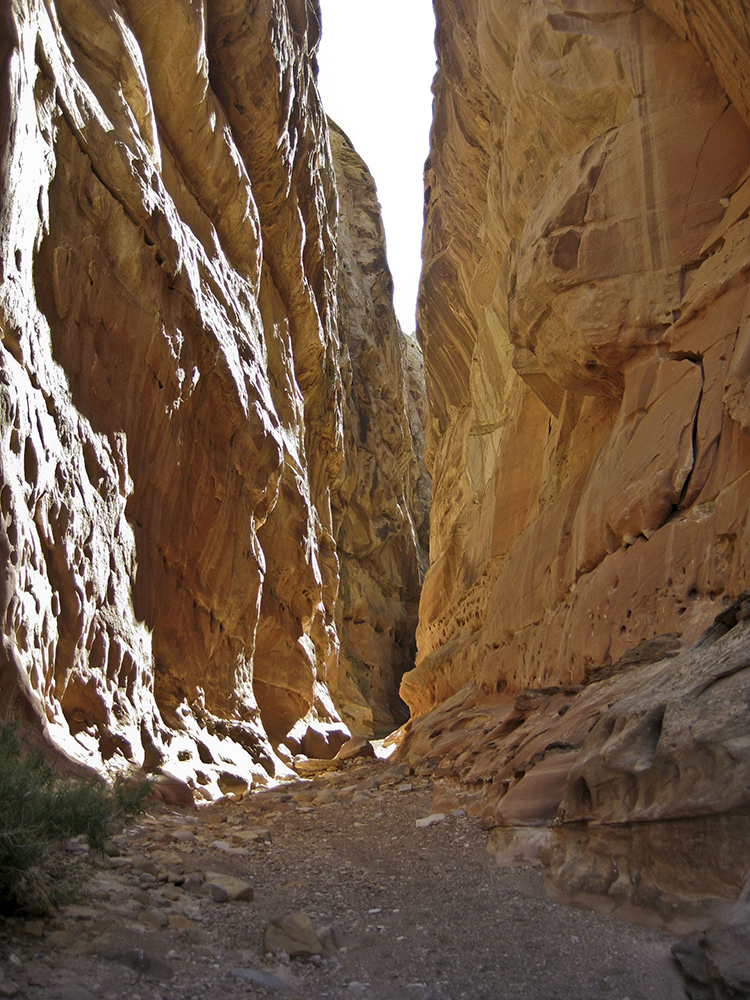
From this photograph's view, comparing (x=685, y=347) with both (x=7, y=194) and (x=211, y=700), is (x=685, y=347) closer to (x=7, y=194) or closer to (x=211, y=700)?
(x=7, y=194)

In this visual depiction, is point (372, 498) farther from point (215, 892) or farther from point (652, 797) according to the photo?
point (652, 797)

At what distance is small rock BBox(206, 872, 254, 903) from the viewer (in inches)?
193

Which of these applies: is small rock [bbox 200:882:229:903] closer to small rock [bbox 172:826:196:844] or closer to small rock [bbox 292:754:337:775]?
small rock [bbox 172:826:196:844]

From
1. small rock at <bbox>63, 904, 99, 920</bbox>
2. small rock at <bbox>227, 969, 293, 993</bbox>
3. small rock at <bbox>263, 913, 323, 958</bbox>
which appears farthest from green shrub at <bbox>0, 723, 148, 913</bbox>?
small rock at <bbox>263, 913, 323, 958</bbox>

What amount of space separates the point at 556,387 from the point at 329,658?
1318cm

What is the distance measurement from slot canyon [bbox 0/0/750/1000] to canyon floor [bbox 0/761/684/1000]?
0.11 feet

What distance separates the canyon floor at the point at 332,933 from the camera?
346cm

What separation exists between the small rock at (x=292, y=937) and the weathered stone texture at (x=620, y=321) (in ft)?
16.4

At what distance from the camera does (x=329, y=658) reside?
79.2ft

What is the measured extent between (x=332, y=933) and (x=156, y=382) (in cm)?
954

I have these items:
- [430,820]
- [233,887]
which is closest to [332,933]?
[233,887]

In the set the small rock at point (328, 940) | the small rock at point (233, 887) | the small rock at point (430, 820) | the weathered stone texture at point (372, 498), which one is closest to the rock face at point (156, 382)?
the small rock at point (233, 887)

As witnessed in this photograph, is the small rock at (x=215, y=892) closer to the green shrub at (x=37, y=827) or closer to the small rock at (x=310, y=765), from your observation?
the green shrub at (x=37, y=827)

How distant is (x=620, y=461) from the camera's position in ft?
33.2
